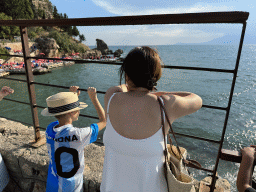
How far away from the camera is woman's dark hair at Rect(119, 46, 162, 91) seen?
3.13ft

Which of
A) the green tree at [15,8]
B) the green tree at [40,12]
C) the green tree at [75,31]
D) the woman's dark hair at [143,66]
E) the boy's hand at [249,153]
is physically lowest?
the boy's hand at [249,153]

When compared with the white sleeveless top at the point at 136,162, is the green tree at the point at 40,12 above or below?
above

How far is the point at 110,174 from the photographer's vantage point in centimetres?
112

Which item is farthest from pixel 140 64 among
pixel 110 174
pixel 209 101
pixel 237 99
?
pixel 237 99

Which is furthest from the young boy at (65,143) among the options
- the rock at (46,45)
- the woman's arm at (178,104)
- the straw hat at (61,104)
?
the rock at (46,45)

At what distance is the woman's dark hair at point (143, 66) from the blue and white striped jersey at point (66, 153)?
71cm

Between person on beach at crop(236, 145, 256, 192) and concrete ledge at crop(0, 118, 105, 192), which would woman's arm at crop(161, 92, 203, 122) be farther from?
concrete ledge at crop(0, 118, 105, 192)

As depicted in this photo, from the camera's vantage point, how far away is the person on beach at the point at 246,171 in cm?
109

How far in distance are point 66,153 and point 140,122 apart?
819 millimetres

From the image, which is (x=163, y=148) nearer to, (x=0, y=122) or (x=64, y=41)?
(x=0, y=122)

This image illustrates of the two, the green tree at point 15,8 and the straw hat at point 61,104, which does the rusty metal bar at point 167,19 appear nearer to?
the straw hat at point 61,104

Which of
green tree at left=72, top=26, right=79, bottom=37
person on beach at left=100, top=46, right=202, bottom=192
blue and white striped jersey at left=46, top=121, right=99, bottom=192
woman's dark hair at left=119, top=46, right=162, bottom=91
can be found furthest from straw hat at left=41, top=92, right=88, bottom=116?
green tree at left=72, top=26, right=79, bottom=37

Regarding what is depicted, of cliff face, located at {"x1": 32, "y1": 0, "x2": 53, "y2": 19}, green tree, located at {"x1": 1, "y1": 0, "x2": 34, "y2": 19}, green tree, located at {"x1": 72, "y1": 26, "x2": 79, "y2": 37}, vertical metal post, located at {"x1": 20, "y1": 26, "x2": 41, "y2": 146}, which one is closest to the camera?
vertical metal post, located at {"x1": 20, "y1": 26, "x2": 41, "y2": 146}

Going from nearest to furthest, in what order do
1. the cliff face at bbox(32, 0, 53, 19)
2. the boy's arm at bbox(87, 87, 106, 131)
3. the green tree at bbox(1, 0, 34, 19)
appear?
the boy's arm at bbox(87, 87, 106, 131) < the green tree at bbox(1, 0, 34, 19) < the cliff face at bbox(32, 0, 53, 19)
